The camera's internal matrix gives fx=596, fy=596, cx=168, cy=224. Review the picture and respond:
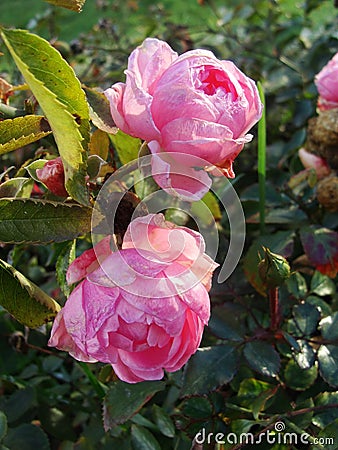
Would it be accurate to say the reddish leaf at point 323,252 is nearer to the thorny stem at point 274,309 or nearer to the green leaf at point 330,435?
the thorny stem at point 274,309

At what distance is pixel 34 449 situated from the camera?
22.1 inches

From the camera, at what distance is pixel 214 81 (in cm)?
37

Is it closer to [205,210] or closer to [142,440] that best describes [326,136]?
[205,210]

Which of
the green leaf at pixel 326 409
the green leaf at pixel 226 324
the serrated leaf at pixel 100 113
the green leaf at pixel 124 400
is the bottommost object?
the green leaf at pixel 124 400

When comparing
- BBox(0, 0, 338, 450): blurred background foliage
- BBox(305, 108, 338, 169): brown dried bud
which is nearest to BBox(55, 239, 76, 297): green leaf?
BBox(0, 0, 338, 450): blurred background foliage

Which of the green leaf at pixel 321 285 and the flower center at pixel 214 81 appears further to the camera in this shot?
the green leaf at pixel 321 285

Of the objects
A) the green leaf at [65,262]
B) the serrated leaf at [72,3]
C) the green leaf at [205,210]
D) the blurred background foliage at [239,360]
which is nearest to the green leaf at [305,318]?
the blurred background foliage at [239,360]

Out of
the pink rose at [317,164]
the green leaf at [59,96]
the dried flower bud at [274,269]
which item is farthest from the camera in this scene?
the pink rose at [317,164]

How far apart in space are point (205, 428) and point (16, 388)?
26 cm

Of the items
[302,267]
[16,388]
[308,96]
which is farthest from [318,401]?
[308,96]

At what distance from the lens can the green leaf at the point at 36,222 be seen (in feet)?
1.24

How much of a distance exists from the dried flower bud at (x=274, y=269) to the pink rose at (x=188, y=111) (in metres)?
0.08

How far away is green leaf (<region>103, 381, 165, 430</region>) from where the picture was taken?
486 mm

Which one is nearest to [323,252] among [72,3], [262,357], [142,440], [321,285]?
[321,285]
